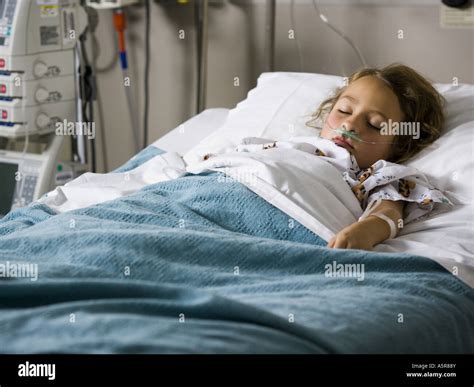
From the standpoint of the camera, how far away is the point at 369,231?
175 centimetres

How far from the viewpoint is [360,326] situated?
1.39m

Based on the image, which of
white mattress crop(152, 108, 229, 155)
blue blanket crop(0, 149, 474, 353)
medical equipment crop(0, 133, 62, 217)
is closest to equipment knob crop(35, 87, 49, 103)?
medical equipment crop(0, 133, 62, 217)

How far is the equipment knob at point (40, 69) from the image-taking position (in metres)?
2.89

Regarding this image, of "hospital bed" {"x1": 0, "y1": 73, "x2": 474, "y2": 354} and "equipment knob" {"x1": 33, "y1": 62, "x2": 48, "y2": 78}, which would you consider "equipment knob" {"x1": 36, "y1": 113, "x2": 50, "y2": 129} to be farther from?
"hospital bed" {"x1": 0, "y1": 73, "x2": 474, "y2": 354}

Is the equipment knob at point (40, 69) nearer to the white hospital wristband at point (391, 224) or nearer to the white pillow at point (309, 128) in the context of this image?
the white pillow at point (309, 128)

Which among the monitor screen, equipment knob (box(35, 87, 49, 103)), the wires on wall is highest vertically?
the wires on wall

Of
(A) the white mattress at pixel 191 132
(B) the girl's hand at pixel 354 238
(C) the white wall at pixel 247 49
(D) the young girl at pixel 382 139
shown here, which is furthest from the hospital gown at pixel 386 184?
(C) the white wall at pixel 247 49

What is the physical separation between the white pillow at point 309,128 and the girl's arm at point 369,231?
0.66ft

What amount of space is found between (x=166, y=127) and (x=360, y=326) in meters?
2.20

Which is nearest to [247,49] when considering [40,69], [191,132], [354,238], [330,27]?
[330,27]

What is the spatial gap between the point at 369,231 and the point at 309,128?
2.06ft

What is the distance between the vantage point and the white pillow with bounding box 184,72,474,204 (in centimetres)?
203
